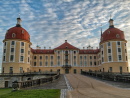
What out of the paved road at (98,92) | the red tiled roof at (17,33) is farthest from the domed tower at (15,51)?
the paved road at (98,92)

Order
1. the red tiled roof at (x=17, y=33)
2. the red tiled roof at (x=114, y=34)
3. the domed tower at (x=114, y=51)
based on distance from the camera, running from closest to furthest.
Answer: the domed tower at (x=114, y=51) → the red tiled roof at (x=17, y=33) → the red tiled roof at (x=114, y=34)

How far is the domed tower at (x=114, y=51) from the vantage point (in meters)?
43.9

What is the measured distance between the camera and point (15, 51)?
146 feet

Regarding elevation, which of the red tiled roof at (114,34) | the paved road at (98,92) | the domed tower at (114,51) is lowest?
the paved road at (98,92)

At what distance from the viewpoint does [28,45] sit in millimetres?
48344

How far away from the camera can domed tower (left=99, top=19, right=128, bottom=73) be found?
4388cm

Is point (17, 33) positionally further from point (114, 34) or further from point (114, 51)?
point (114, 51)

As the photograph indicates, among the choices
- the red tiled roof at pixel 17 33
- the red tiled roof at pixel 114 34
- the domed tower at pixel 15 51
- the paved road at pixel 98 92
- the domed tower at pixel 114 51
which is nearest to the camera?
the paved road at pixel 98 92

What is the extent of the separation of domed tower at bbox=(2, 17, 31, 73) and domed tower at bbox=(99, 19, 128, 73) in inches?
1086

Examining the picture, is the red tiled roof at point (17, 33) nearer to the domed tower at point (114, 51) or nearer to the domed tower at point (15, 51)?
the domed tower at point (15, 51)

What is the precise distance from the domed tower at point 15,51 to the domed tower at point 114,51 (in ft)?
90.5

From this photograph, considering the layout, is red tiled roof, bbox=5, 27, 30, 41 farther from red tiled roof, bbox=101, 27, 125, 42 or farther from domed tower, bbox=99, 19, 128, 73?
red tiled roof, bbox=101, 27, 125, 42

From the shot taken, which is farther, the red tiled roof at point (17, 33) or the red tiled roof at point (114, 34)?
the red tiled roof at point (114, 34)

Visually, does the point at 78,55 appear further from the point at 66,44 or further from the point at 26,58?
the point at 26,58
